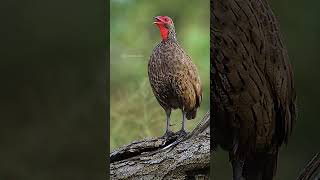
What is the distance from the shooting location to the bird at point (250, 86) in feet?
11.1

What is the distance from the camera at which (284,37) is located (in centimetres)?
365

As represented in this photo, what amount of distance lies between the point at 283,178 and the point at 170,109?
1057mm

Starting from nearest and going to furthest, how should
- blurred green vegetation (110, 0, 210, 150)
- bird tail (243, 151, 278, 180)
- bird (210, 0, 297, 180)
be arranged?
1. blurred green vegetation (110, 0, 210, 150)
2. bird (210, 0, 297, 180)
3. bird tail (243, 151, 278, 180)

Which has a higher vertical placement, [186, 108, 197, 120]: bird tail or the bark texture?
[186, 108, 197, 120]: bird tail

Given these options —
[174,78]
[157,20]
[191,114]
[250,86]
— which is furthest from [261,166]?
[157,20]

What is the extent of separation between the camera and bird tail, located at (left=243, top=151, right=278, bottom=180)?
3619 millimetres

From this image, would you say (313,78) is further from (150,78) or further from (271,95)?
(150,78)

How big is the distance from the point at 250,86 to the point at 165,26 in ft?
2.39

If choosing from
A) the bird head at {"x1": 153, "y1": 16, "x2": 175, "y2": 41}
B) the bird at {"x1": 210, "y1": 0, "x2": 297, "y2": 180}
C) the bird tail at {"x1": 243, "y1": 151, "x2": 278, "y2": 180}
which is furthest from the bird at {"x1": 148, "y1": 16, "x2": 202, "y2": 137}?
the bird tail at {"x1": 243, "y1": 151, "x2": 278, "y2": 180}

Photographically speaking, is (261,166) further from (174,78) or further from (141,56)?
(141,56)

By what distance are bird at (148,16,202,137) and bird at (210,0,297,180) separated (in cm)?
15

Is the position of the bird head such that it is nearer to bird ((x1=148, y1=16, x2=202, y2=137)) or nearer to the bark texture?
bird ((x1=148, y1=16, x2=202, y2=137))
